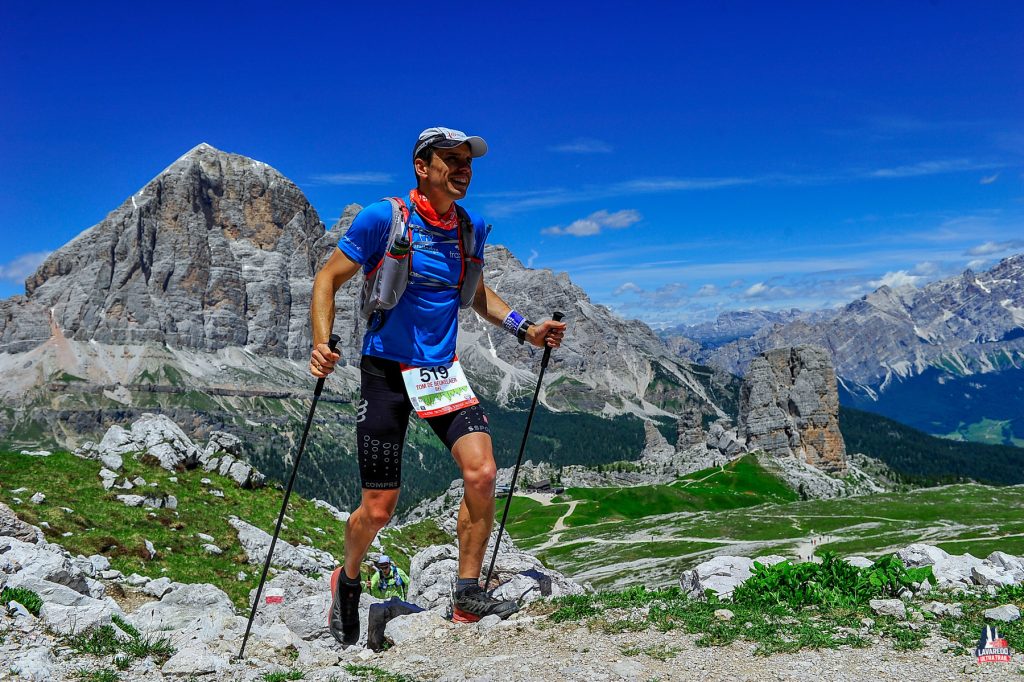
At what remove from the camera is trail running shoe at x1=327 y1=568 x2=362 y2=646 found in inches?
469

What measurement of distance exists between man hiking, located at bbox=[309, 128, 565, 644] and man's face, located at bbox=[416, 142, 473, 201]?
15 millimetres

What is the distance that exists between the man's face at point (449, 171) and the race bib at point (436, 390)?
8.87ft

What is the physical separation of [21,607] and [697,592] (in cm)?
1131

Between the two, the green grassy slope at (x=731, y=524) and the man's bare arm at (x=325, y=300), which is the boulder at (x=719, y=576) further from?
the green grassy slope at (x=731, y=524)

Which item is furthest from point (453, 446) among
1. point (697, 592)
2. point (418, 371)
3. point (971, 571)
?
point (971, 571)

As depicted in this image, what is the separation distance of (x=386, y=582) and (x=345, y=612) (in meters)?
11.0

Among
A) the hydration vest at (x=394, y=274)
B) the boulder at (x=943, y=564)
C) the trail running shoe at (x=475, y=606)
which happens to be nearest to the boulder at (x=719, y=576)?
the boulder at (x=943, y=564)

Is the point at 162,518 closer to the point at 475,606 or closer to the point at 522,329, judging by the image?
the point at 475,606

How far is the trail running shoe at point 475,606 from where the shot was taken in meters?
11.6

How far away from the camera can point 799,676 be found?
8.25 meters

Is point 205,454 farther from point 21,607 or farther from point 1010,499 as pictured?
point 1010,499

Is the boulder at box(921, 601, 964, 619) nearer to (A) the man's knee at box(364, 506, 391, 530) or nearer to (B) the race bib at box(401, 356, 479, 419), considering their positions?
(B) the race bib at box(401, 356, 479, 419)

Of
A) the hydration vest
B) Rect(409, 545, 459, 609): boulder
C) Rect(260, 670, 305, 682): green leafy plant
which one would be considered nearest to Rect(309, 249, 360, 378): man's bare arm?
the hydration vest

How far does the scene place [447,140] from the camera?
34.6 ft
